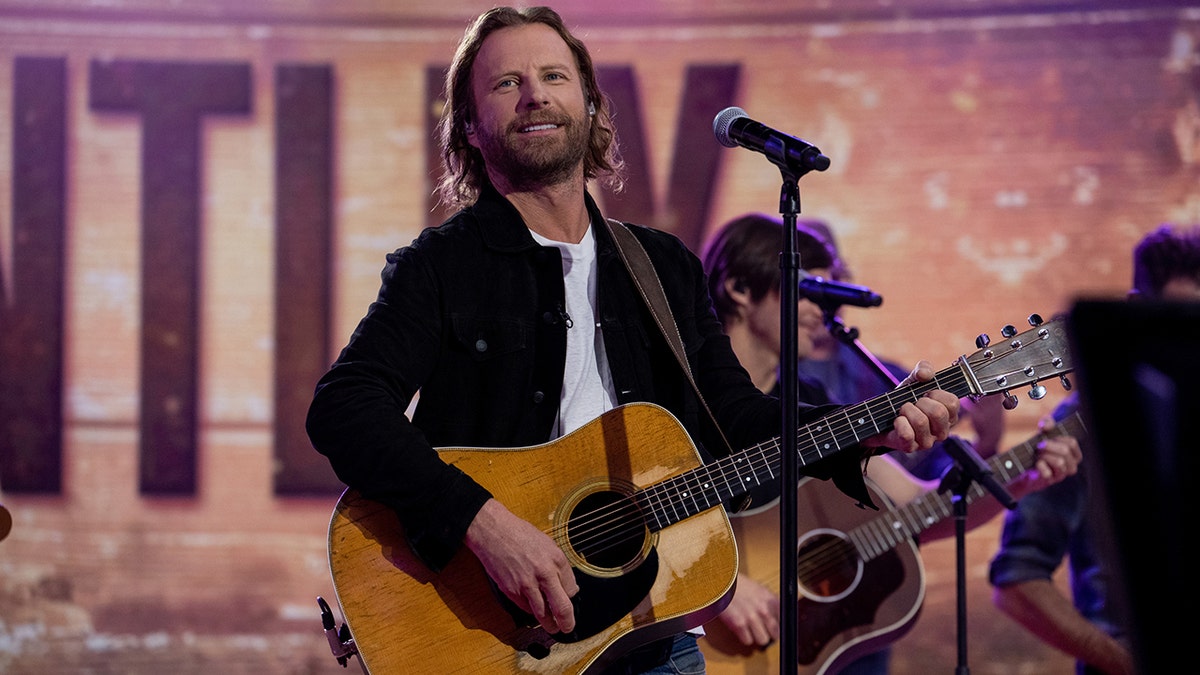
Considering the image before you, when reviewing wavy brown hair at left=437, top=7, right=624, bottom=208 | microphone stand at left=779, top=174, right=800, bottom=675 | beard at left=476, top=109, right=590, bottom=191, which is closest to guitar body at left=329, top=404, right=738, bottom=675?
microphone stand at left=779, top=174, right=800, bottom=675

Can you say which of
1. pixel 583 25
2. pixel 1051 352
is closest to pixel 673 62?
pixel 583 25

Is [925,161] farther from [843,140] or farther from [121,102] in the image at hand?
[121,102]

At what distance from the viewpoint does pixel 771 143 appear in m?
2.28

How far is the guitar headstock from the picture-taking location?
8.42 ft

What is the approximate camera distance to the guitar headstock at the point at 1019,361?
257 centimetres

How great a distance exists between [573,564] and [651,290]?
0.74 metres

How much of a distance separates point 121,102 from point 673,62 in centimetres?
300

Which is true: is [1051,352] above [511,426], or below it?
above

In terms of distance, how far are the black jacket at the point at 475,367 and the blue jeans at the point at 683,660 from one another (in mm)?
460

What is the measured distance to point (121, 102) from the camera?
613cm

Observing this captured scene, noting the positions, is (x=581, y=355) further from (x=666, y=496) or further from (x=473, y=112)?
(x=473, y=112)

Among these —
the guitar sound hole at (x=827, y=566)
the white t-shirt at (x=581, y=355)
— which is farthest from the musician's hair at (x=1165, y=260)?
the white t-shirt at (x=581, y=355)

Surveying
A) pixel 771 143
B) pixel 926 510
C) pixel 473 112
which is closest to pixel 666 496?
pixel 771 143

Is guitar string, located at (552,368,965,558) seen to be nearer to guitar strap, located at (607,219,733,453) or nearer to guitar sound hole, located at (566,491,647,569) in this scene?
guitar sound hole, located at (566,491,647,569)
